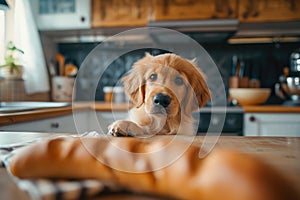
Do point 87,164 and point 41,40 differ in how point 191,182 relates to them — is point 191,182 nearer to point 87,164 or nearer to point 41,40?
point 87,164

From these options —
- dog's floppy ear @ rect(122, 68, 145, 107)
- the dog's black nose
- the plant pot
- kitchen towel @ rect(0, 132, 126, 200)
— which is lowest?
kitchen towel @ rect(0, 132, 126, 200)

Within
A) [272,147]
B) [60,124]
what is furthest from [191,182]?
[60,124]

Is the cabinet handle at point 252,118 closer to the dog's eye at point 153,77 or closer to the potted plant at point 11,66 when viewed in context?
the dog's eye at point 153,77

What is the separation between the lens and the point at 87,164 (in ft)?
1.07

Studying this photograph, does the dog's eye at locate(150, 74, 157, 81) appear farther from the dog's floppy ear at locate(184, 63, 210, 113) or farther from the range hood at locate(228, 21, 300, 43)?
the range hood at locate(228, 21, 300, 43)

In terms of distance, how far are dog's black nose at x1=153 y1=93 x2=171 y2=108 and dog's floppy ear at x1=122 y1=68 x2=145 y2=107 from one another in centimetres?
7

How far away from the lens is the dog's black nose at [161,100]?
0.70 m

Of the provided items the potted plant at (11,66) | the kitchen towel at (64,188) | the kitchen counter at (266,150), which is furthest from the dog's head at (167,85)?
the potted plant at (11,66)

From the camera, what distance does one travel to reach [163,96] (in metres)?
0.72

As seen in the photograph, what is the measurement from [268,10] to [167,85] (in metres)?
1.73

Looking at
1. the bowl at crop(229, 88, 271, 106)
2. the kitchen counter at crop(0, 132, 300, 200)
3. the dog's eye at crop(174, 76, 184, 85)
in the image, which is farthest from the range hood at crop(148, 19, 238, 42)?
the kitchen counter at crop(0, 132, 300, 200)

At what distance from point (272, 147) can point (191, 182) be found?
0.32 m

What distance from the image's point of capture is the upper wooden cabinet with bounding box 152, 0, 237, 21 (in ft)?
7.16

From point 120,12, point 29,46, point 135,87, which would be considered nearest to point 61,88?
point 29,46
